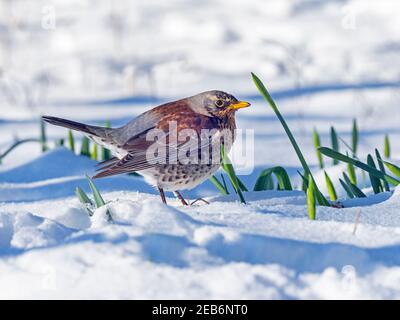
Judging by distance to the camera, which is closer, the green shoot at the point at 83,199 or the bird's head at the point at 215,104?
the green shoot at the point at 83,199

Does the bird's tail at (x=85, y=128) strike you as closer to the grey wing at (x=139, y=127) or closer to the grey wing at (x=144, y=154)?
the grey wing at (x=139, y=127)

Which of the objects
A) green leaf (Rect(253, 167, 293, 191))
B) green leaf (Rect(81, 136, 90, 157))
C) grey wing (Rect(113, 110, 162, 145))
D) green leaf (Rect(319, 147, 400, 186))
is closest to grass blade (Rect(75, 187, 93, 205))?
grey wing (Rect(113, 110, 162, 145))

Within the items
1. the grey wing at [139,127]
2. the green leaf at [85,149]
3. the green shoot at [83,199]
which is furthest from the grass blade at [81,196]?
the green leaf at [85,149]

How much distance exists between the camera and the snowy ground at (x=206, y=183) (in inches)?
78.3

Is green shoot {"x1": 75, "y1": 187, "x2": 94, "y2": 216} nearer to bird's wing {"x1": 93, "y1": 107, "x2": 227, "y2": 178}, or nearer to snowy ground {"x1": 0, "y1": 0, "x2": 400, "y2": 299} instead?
snowy ground {"x1": 0, "y1": 0, "x2": 400, "y2": 299}

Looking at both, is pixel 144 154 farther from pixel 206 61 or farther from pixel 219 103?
pixel 206 61

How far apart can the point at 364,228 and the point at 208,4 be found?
8303mm

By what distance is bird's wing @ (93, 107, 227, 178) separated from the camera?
3.24 meters

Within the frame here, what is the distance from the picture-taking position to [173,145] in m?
3.28

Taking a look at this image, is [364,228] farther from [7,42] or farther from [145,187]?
[7,42]

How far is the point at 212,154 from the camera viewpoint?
3.28 metres

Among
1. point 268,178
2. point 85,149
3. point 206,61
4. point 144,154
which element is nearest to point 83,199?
point 144,154

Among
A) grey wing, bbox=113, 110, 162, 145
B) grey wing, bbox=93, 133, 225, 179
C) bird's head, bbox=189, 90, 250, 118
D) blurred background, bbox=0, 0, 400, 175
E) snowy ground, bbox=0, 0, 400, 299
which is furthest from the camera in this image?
blurred background, bbox=0, 0, 400, 175

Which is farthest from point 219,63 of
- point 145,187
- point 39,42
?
point 145,187
